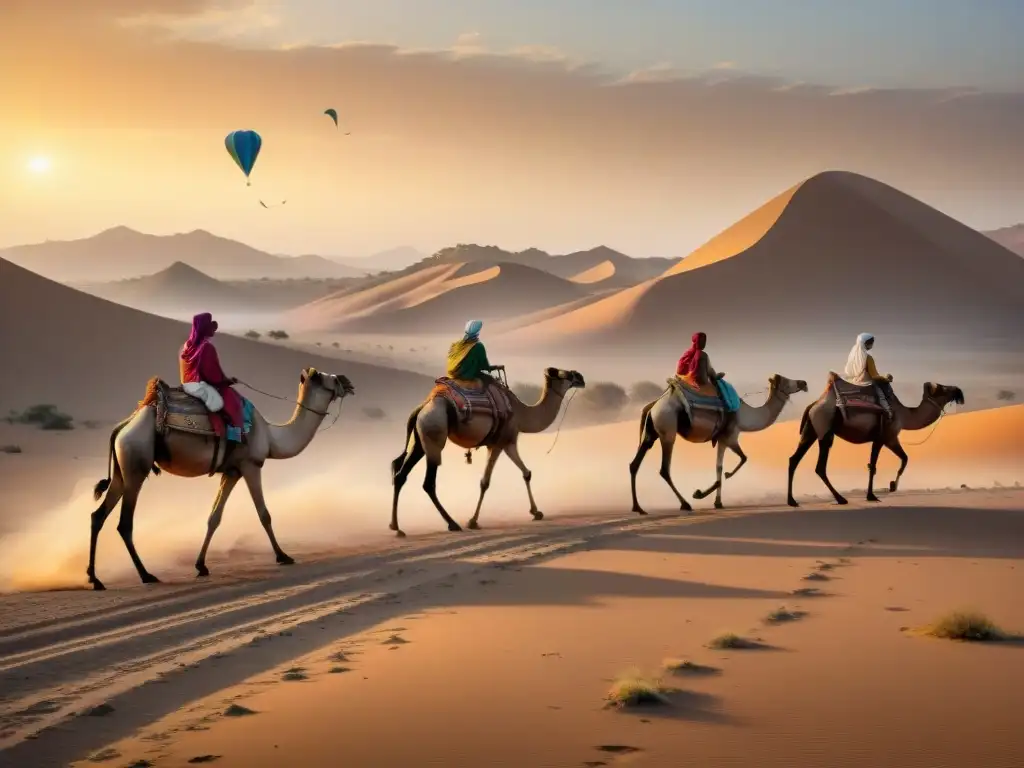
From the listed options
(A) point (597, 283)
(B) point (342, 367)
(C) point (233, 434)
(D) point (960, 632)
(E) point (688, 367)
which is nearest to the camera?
(D) point (960, 632)

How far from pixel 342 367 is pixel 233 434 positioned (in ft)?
143

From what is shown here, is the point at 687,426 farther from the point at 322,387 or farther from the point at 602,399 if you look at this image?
the point at 602,399

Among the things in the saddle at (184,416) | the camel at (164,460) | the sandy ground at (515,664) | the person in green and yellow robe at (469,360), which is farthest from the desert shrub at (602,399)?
the saddle at (184,416)

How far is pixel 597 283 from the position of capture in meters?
178

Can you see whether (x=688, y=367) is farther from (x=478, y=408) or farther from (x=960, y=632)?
(x=960, y=632)

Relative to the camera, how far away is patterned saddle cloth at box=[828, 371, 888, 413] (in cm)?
2056

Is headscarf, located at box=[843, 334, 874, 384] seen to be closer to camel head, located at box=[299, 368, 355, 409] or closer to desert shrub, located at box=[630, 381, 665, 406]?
camel head, located at box=[299, 368, 355, 409]

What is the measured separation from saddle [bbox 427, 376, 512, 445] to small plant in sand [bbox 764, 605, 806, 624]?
7.12 meters

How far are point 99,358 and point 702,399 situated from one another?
1371 inches

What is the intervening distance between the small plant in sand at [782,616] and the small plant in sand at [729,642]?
984mm

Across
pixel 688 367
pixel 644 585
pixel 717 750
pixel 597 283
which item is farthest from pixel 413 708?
pixel 597 283

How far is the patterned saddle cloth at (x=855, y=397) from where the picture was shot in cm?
2056

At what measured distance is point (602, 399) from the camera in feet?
179

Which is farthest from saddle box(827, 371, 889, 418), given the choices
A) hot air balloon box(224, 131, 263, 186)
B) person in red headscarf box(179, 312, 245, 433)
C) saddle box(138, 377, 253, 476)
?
hot air balloon box(224, 131, 263, 186)
